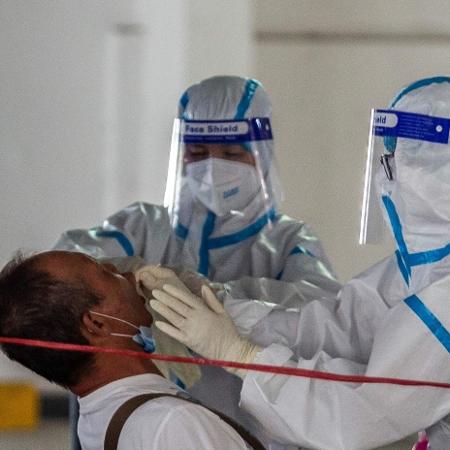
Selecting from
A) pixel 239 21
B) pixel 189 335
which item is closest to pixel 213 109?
pixel 189 335

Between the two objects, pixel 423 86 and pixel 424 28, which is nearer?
pixel 423 86

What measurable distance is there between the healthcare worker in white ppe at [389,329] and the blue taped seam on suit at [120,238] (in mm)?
871

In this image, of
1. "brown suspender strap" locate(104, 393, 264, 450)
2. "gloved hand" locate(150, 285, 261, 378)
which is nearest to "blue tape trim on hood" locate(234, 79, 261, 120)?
"gloved hand" locate(150, 285, 261, 378)

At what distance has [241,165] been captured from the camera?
10.3ft

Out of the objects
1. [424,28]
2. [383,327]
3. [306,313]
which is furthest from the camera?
[424,28]

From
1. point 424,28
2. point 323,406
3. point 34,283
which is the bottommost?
point 323,406

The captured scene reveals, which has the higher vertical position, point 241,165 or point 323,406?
point 241,165

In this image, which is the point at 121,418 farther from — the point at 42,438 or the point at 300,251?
the point at 42,438

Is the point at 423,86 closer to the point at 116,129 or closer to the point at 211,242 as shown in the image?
the point at 211,242

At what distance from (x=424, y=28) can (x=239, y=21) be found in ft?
2.86

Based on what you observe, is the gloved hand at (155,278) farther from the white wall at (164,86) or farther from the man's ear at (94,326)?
the white wall at (164,86)

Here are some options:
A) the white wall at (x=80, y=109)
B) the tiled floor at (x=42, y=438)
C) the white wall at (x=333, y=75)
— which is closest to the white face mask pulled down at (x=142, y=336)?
the white wall at (x=80, y=109)

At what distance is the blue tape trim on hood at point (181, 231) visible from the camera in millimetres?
3168

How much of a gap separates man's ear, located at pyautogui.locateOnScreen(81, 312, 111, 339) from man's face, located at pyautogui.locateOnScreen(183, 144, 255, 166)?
124 centimetres
